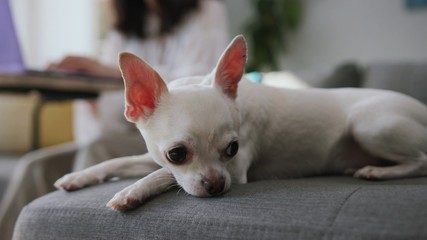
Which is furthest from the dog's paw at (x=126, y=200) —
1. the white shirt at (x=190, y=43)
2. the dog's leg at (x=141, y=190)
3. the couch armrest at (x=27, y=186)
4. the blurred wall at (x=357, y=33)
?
the blurred wall at (x=357, y=33)

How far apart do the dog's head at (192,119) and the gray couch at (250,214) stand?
6cm

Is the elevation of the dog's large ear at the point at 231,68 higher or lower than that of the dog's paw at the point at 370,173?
higher

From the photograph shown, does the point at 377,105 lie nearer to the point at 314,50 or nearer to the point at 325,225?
the point at 325,225

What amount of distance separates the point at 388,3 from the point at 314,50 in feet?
2.57

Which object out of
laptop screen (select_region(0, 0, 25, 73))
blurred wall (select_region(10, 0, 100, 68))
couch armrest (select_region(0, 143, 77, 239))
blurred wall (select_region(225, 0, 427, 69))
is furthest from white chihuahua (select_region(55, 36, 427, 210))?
blurred wall (select_region(10, 0, 100, 68))

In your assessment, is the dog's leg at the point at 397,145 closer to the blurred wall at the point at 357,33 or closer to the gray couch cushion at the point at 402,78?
the gray couch cushion at the point at 402,78

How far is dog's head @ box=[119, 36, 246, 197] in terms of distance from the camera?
94 cm

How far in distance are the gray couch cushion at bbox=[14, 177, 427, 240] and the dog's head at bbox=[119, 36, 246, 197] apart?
0.19 feet

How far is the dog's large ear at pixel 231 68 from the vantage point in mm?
1049

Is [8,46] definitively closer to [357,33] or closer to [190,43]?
[190,43]

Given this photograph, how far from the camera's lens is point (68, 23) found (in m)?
4.96

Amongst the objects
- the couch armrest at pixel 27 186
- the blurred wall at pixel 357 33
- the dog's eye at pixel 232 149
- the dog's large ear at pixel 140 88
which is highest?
the dog's large ear at pixel 140 88

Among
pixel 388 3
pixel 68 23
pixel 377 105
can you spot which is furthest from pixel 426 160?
pixel 68 23

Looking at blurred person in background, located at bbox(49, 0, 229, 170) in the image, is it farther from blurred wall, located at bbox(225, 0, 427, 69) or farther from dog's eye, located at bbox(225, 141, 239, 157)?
blurred wall, located at bbox(225, 0, 427, 69)
